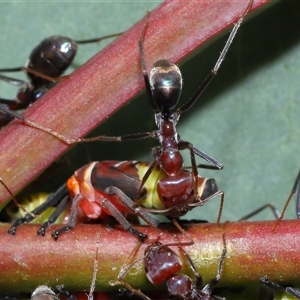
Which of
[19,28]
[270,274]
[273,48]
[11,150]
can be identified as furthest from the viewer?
[19,28]

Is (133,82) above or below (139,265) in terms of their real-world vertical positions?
above

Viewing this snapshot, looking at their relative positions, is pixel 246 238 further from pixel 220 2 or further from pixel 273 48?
pixel 273 48

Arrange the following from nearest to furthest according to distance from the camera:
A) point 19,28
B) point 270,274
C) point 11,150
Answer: point 270,274 < point 11,150 < point 19,28

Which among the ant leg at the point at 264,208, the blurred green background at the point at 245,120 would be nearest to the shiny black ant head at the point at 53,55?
the blurred green background at the point at 245,120

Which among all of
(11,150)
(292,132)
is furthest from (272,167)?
(11,150)

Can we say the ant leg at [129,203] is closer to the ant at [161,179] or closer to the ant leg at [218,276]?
the ant at [161,179]
